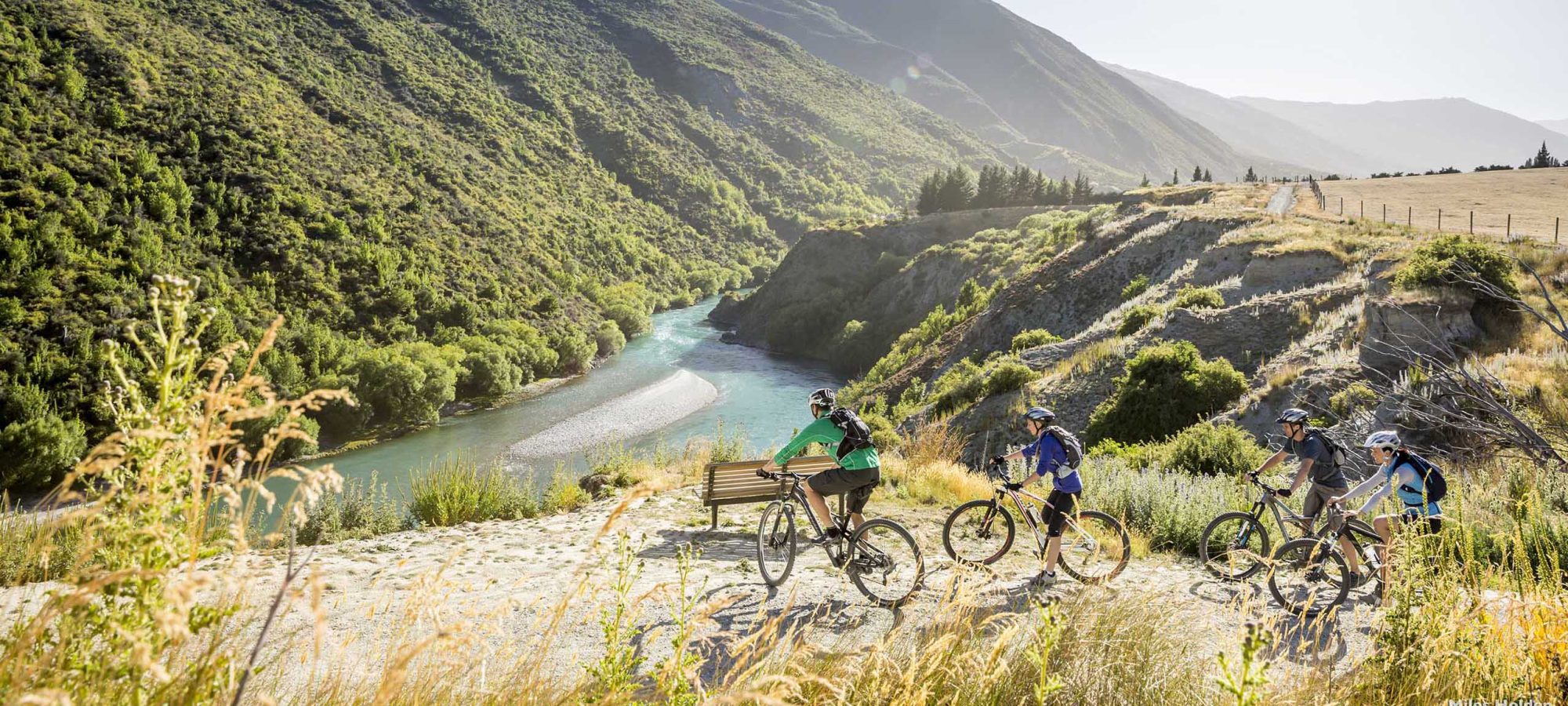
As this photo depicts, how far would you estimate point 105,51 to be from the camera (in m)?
41.1

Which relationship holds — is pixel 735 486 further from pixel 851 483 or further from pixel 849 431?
pixel 849 431

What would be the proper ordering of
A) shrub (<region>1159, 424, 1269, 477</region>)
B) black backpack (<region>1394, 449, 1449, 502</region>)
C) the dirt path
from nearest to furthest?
1. black backpack (<region>1394, 449, 1449, 502</region>)
2. shrub (<region>1159, 424, 1269, 477</region>)
3. the dirt path

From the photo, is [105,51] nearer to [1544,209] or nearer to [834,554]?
[834,554]

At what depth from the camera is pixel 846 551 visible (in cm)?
634

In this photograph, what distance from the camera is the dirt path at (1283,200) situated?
121 feet

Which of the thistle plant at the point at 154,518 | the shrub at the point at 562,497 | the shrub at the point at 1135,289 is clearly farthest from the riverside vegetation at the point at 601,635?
the shrub at the point at 1135,289

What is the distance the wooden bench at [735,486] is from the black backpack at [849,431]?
7.21 feet

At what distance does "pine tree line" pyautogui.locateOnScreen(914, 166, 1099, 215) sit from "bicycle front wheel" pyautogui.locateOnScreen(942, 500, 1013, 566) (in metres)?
69.4

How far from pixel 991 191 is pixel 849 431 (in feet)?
250

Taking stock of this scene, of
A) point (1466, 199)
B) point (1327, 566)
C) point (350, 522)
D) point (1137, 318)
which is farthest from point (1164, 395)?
point (1466, 199)

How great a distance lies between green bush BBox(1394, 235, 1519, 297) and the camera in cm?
1498

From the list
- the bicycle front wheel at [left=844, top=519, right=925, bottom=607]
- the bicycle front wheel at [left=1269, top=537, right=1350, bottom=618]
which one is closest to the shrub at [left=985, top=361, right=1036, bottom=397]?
the bicycle front wheel at [left=1269, top=537, right=1350, bottom=618]

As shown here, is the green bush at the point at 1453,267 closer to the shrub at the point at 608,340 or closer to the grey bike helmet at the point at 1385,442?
the grey bike helmet at the point at 1385,442

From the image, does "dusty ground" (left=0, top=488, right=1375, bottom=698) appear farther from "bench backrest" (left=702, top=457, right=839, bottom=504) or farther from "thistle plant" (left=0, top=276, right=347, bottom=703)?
"thistle plant" (left=0, top=276, right=347, bottom=703)
